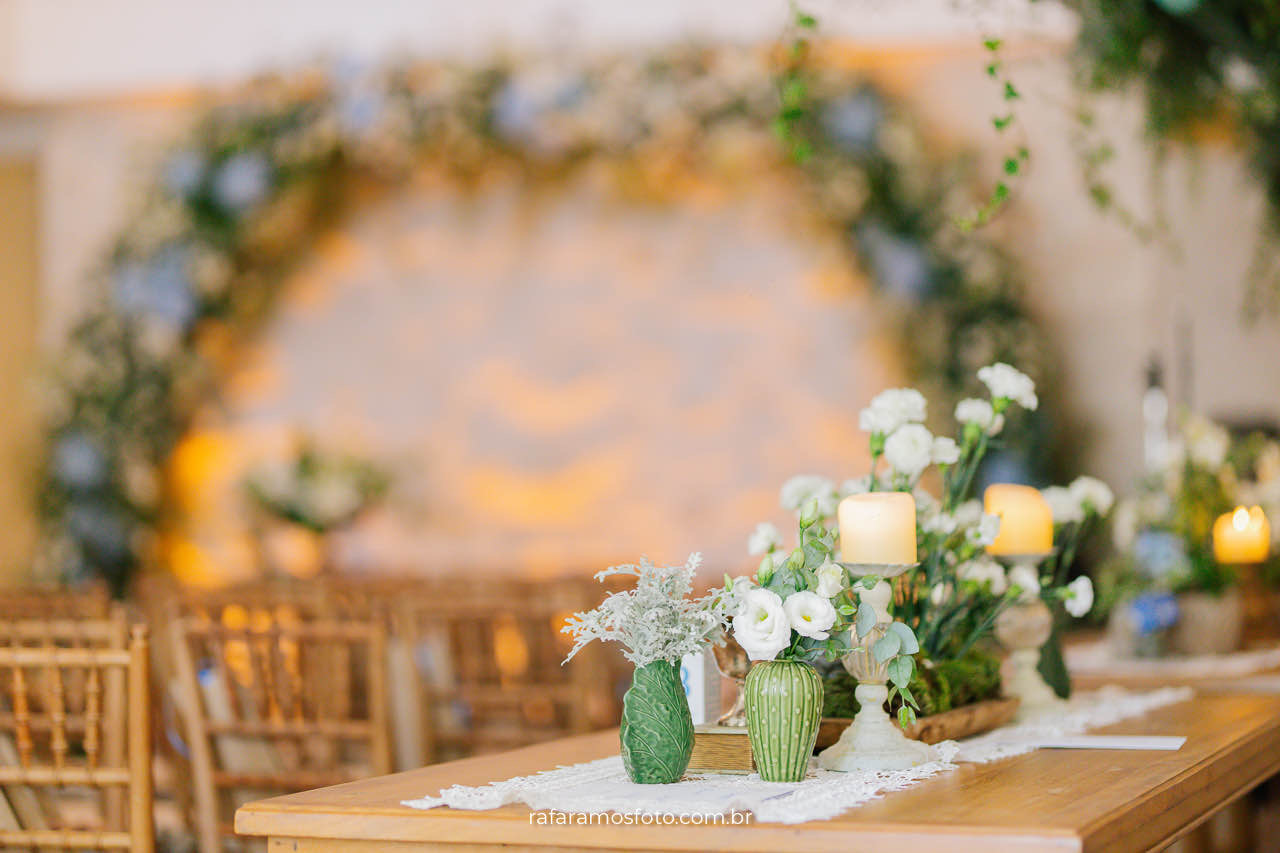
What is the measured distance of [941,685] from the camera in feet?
6.76

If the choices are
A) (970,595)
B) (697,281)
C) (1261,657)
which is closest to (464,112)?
(697,281)

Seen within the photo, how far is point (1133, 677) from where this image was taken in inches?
119

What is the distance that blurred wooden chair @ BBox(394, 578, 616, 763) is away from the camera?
9.16ft

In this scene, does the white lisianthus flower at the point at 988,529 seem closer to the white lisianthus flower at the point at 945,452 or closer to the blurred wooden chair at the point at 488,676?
the white lisianthus flower at the point at 945,452

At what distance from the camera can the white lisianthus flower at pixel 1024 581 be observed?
2.17m

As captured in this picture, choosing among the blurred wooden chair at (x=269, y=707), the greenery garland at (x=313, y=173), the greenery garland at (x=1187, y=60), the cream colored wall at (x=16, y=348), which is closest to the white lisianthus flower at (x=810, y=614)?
the blurred wooden chair at (x=269, y=707)

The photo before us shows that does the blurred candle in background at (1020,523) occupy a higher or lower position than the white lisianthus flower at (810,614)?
higher

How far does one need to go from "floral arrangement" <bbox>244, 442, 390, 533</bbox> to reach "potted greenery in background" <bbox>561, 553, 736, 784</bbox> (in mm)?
5025

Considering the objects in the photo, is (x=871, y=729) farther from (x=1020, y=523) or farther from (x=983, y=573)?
(x=1020, y=523)

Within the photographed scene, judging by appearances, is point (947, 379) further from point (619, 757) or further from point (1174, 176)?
point (619, 757)

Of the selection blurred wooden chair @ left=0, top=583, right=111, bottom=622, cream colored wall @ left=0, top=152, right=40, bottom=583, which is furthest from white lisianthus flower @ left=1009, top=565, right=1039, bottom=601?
cream colored wall @ left=0, top=152, right=40, bottom=583

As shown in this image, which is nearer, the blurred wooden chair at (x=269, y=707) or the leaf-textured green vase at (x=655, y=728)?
the leaf-textured green vase at (x=655, y=728)

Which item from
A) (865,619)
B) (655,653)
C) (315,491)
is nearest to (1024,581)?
(865,619)

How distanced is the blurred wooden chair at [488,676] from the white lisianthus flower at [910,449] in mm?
867
